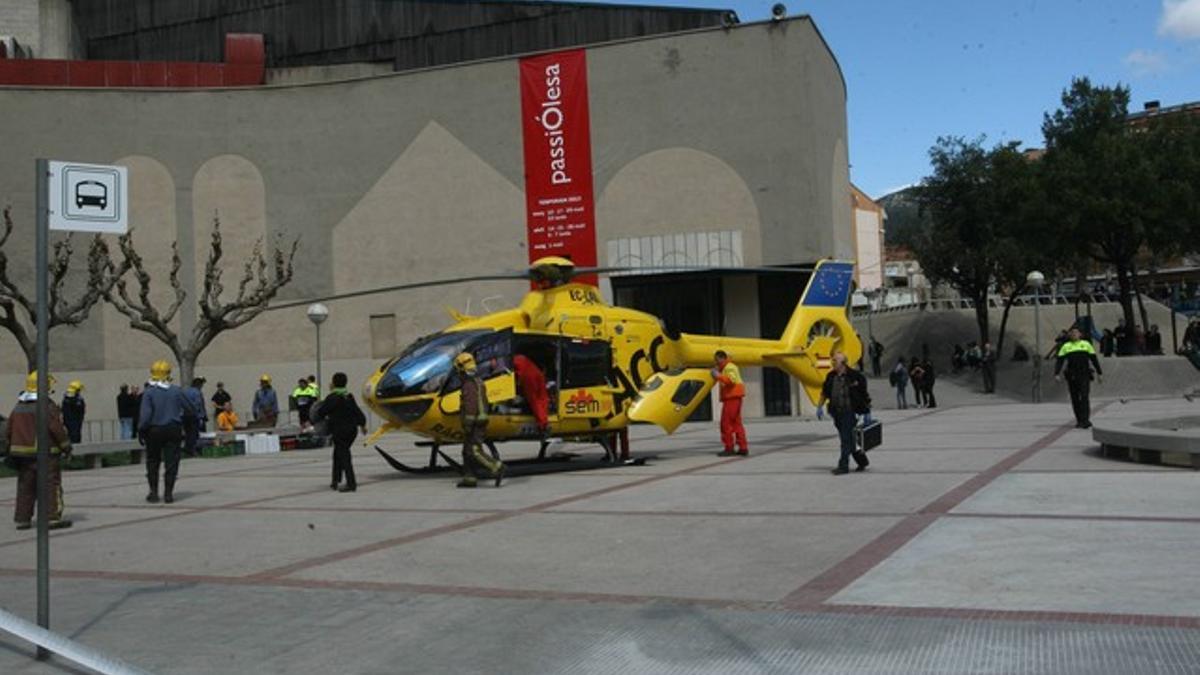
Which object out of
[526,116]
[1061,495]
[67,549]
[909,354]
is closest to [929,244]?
[909,354]

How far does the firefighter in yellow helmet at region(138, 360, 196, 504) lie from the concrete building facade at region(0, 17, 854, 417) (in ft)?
60.2

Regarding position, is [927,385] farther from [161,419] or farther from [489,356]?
[161,419]

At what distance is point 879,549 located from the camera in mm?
8492

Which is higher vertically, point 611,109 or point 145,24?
point 145,24

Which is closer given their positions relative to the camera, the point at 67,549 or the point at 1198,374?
the point at 67,549

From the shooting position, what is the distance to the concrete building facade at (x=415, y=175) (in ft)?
99.2

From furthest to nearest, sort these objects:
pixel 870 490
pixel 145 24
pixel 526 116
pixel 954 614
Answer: pixel 145 24 → pixel 526 116 → pixel 870 490 → pixel 954 614

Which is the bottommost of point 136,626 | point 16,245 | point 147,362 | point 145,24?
point 136,626

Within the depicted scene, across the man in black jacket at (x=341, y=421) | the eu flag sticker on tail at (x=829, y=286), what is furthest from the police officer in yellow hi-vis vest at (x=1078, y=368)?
the man in black jacket at (x=341, y=421)

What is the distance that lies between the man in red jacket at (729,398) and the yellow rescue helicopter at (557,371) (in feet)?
0.95

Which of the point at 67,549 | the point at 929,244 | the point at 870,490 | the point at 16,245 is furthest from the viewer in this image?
the point at 929,244

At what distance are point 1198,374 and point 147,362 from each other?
32.8 meters

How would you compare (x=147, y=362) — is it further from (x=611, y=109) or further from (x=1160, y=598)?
(x=1160, y=598)

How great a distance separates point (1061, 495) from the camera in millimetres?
10789
